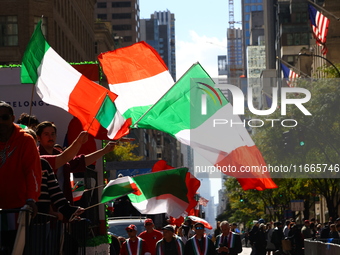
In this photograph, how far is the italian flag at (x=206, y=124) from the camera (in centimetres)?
1198

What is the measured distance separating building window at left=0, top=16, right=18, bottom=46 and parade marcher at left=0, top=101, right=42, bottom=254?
5149cm

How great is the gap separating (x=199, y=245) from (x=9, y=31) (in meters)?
44.7

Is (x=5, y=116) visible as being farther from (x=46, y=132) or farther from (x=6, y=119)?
(x=46, y=132)

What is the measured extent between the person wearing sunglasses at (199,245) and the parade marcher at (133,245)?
85 cm

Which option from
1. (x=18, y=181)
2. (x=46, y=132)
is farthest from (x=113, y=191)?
(x=18, y=181)

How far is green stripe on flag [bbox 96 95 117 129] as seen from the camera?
34.1ft

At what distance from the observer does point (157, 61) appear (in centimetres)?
1321

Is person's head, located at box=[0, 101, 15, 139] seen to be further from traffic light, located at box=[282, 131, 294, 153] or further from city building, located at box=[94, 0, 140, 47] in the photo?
city building, located at box=[94, 0, 140, 47]

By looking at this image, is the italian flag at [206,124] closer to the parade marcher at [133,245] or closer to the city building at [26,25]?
the parade marcher at [133,245]

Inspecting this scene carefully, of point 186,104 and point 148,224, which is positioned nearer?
point 186,104

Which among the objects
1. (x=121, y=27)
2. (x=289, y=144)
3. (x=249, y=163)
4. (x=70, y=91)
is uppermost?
(x=121, y=27)

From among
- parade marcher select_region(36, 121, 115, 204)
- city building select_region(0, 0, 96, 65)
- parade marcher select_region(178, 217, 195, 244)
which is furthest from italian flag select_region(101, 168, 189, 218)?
city building select_region(0, 0, 96, 65)

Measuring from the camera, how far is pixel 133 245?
50.7 feet

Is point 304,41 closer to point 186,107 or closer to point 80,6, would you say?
point 80,6
